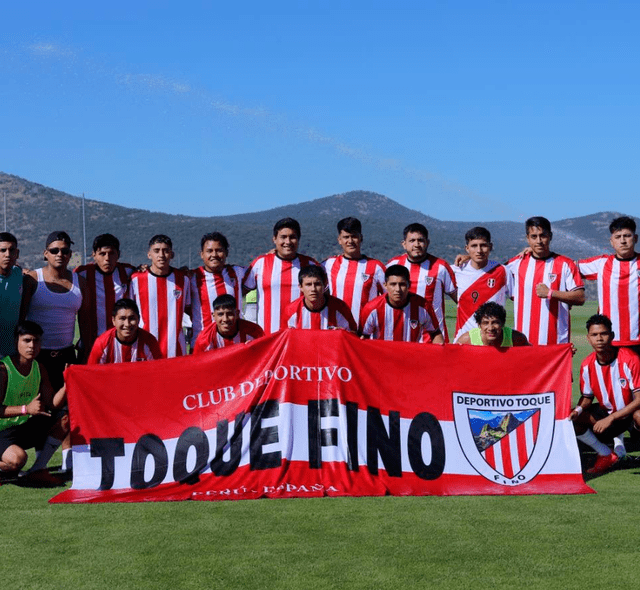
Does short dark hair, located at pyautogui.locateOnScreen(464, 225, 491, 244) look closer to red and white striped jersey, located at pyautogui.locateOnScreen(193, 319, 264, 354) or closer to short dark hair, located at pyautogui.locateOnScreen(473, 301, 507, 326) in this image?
short dark hair, located at pyautogui.locateOnScreen(473, 301, 507, 326)

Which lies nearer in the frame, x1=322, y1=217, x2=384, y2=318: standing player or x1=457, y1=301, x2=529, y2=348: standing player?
x1=457, y1=301, x2=529, y2=348: standing player

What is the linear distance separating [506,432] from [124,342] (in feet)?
8.83

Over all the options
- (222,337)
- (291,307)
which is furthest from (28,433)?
(291,307)

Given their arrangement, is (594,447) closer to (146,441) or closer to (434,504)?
(434,504)

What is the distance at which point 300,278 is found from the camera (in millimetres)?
6203

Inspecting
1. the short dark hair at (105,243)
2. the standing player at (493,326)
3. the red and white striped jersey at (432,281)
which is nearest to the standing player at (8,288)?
the short dark hair at (105,243)

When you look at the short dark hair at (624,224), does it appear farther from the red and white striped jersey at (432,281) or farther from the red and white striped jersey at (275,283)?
the red and white striped jersey at (275,283)

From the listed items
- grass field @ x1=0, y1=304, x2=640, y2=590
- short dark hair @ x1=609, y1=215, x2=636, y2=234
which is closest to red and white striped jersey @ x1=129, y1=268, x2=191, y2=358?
grass field @ x1=0, y1=304, x2=640, y2=590

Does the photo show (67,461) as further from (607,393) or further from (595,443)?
(607,393)

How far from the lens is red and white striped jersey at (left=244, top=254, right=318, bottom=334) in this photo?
681 cm

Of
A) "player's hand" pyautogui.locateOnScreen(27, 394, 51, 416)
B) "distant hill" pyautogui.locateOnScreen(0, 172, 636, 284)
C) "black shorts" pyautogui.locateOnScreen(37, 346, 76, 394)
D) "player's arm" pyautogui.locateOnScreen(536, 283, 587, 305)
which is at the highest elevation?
"distant hill" pyautogui.locateOnScreen(0, 172, 636, 284)

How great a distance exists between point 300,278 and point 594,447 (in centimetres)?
246

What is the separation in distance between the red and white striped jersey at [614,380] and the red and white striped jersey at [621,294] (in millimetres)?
493

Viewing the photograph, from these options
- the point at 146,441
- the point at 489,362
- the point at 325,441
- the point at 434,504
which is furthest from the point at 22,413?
the point at 489,362
